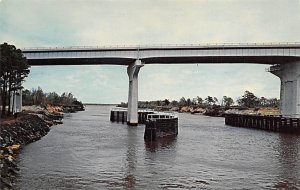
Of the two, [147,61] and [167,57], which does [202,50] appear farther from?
[147,61]

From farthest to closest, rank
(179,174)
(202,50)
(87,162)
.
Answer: (202,50), (87,162), (179,174)

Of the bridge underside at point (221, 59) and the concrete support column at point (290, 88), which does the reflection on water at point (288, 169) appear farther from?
the bridge underside at point (221, 59)

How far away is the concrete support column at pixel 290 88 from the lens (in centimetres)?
5866

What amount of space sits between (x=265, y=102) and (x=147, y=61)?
465 ft

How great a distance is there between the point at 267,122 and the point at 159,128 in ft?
93.9

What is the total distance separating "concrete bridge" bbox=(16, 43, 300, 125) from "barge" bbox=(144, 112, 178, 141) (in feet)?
48.2

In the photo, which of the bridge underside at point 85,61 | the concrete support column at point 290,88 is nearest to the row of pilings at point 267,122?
the concrete support column at point 290,88

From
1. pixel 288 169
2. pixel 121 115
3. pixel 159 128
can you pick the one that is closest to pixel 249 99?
pixel 121 115

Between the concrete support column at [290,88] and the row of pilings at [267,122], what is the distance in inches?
92.7

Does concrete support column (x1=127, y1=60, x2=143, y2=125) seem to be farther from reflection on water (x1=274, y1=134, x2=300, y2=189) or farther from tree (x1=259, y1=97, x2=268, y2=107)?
tree (x1=259, y1=97, x2=268, y2=107)

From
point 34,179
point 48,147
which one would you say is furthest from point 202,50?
point 34,179

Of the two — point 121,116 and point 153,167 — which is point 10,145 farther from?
point 121,116

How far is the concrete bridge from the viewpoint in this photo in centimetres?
5803

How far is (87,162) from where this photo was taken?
24.1 metres
